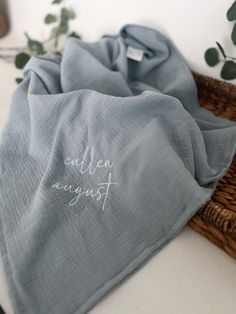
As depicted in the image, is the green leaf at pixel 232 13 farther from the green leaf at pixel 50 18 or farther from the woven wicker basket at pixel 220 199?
the green leaf at pixel 50 18

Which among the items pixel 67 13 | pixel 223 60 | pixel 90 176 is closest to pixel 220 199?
pixel 90 176

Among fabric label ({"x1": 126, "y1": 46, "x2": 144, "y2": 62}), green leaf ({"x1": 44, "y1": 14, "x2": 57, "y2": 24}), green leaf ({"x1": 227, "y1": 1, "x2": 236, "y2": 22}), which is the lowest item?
fabric label ({"x1": 126, "y1": 46, "x2": 144, "y2": 62})

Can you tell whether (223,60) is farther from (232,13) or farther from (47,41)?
(47,41)

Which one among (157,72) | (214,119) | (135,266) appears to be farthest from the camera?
(157,72)

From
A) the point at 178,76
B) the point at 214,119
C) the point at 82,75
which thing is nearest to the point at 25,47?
the point at 82,75

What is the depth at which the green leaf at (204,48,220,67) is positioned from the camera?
774mm

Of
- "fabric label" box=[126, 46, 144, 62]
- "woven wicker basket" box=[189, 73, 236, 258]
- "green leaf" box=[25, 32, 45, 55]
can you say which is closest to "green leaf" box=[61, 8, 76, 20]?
"green leaf" box=[25, 32, 45, 55]

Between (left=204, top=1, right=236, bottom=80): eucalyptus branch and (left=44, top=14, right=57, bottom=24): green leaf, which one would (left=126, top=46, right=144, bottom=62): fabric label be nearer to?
(left=204, top=1, right=236, bottom=80): eucalyptus branch

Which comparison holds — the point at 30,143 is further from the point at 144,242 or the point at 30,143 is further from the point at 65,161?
the point at 144,242

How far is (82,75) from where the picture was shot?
0.77m

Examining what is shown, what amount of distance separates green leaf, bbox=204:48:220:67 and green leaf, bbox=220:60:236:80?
0.03 meters

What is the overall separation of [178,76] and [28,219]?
499 mm

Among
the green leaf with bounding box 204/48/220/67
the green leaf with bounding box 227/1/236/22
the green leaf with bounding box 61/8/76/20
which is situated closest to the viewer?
the green leaf with bounding box 227/1/236/22

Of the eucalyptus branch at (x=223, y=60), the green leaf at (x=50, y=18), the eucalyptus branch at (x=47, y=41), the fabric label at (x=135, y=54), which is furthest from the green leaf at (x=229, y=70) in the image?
the green leaf at (x=50, y=18)
